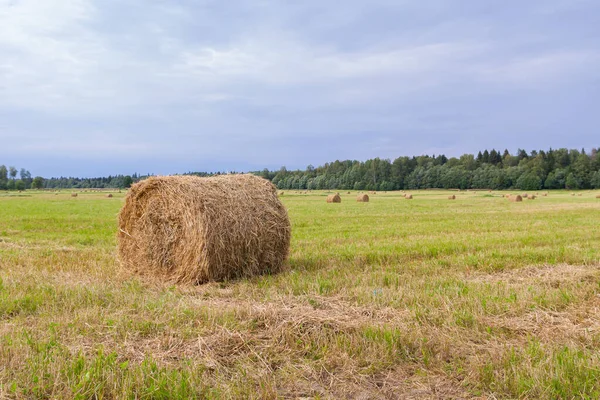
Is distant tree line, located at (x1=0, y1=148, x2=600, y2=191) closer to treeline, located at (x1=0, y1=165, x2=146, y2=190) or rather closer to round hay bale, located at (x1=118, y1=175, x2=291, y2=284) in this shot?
treeline, located at (x1=0, y1=165, x2=146, y2=190)

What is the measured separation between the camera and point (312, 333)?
15.6ft

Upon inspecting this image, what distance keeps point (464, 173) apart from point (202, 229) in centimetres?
10765

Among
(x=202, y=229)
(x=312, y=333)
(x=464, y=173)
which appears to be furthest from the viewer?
(x=464, y=173)

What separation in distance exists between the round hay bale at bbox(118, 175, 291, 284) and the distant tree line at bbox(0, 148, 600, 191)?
257 feet

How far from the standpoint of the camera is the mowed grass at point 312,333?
3742mm

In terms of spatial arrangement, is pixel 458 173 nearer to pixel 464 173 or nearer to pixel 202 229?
pixel 464 173

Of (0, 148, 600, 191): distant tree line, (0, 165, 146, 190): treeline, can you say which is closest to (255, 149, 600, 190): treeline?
(0, 148, 600, 191): distant tree line

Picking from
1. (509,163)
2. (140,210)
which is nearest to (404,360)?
(140,210)

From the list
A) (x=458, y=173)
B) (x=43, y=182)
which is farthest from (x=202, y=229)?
(x=43, y=182)

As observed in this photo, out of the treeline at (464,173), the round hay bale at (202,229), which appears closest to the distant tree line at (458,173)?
the treeline at (464,173)

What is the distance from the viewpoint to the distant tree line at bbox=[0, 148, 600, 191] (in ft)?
320

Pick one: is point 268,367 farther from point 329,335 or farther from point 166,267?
point 166,267

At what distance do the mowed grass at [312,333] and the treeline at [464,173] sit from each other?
80825 millimetres

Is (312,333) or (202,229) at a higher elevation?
(202,229)
